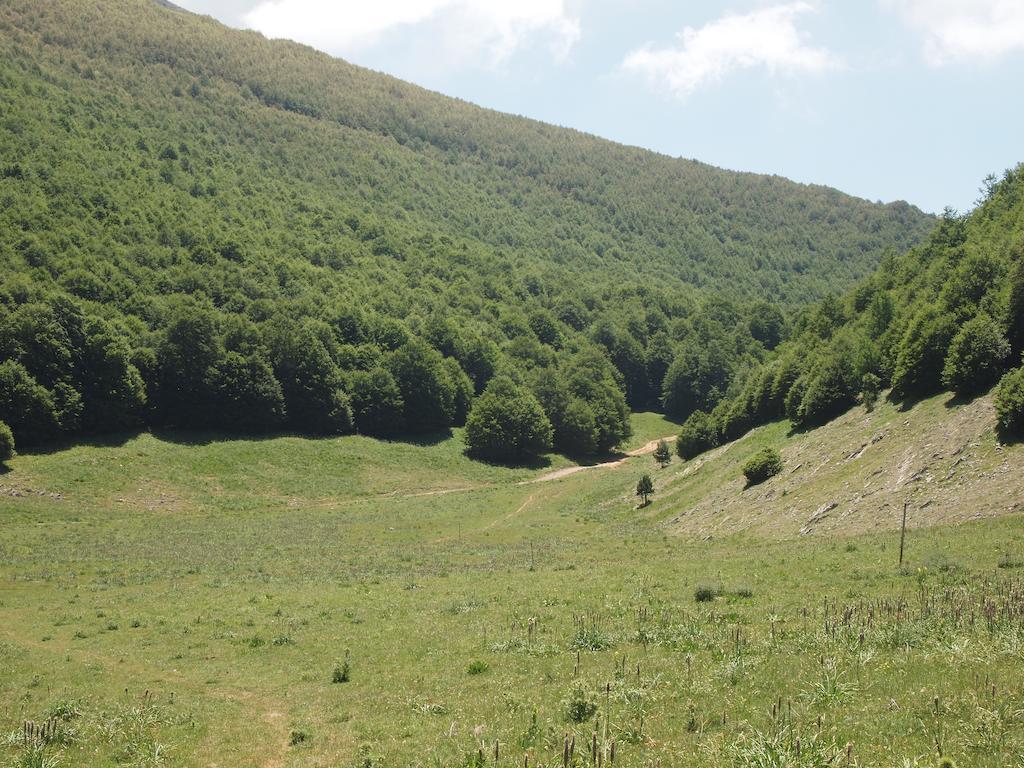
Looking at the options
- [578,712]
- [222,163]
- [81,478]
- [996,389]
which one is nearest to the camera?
[578,712]

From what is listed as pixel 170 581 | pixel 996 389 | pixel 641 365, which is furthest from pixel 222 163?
pixel 996 389

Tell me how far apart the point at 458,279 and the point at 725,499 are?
379 ft

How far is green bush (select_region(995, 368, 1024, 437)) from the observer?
32.2 meters

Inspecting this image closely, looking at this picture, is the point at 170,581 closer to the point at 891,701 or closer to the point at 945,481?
the point at 891,701

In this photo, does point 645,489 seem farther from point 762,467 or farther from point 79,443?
point 79,443

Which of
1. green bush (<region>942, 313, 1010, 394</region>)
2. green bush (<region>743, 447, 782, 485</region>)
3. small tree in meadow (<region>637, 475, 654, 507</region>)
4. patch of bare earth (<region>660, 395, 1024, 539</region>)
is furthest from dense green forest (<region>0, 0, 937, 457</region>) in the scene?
green bush (<region>743, 447, 782, 485</region>)

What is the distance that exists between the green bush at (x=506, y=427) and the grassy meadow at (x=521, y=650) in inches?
1839

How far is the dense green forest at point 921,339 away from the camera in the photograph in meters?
39.8

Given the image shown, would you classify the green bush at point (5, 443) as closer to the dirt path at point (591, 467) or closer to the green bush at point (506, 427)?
the dirt path at point (591, 467)

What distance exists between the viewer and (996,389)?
35.9 m

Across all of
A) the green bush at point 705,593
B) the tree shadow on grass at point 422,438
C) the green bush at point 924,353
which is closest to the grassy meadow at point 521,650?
the green bush at point 705,593

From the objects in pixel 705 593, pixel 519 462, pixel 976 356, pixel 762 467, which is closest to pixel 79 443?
pixel 519 462

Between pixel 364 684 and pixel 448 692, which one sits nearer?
pixel 448 692

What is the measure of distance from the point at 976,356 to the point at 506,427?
205 feet
